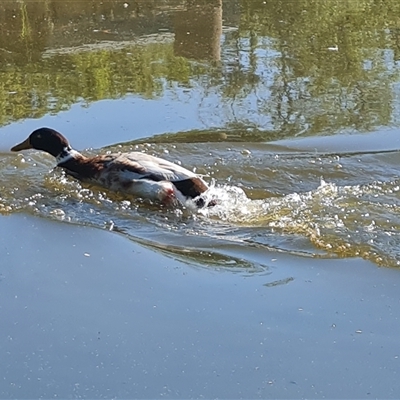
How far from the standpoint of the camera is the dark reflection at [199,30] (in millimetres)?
11000

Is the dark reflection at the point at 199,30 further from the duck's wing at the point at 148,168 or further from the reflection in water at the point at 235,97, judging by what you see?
the duck's wing at the point at 148,168

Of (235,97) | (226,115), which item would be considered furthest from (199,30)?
(226,115)

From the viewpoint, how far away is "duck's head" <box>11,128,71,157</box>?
7547 millimetres

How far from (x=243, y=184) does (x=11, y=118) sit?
2.76 metres

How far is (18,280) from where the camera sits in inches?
213

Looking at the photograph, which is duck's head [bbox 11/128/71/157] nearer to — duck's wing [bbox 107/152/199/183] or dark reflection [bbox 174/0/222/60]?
duck's wing [bbox 107/152/199/183]

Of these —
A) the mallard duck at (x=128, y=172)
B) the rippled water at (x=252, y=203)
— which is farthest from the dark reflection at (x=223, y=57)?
the mallard duck at (x=128, y=172)

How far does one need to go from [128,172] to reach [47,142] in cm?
92

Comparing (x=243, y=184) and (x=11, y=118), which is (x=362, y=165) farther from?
(x=11, y=118)

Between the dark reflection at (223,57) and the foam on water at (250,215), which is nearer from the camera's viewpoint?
the foam on water at (250,215)

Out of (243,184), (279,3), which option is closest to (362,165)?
(243,184)

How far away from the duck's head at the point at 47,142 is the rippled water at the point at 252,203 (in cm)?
18

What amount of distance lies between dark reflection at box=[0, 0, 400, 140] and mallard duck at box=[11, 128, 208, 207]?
52.7 inches

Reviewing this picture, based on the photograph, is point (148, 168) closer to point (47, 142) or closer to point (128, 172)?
point (128, 172)
